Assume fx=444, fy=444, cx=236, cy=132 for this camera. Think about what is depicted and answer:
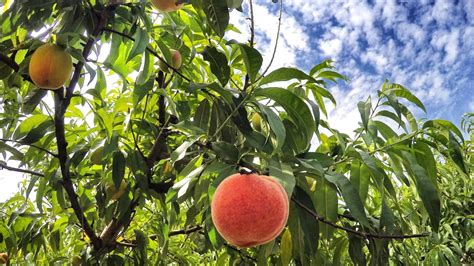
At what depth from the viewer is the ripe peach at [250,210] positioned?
2.88 feet

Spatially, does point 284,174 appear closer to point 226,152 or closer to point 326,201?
point 226,152

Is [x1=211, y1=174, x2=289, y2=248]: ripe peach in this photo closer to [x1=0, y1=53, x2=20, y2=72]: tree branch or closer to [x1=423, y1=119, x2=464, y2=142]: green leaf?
[x1=423, y1=119, x2=464, y2=142]: green leaf

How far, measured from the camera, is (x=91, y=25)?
1.29m

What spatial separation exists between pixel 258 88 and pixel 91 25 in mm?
597

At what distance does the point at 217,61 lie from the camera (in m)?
1.08

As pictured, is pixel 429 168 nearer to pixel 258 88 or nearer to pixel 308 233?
pixel 308 233

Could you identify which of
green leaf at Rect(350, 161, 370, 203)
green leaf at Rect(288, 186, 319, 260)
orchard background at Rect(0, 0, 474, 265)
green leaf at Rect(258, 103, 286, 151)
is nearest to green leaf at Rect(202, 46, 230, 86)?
orchard background at Rect(0, 0, 474, 265)

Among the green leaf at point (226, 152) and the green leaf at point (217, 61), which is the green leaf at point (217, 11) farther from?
the green leaf at point (226, 152)

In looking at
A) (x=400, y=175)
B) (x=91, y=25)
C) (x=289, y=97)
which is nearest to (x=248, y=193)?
(x=289, y=97)

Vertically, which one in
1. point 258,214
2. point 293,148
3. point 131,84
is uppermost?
point 131,84

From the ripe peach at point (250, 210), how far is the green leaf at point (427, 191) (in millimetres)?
381

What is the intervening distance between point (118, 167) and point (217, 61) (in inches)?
19.7

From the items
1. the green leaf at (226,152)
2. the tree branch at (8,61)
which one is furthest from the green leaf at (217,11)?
the tree branch at (8,61)

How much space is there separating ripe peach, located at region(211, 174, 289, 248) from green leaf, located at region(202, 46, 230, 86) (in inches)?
11.7
